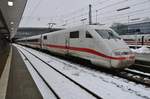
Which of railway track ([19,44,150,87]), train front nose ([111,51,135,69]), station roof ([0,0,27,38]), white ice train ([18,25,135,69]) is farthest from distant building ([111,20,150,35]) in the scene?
train front nose ([111,51,135,69])

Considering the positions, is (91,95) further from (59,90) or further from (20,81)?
(20,81)

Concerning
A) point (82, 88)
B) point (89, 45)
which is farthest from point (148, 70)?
point (82, 88)

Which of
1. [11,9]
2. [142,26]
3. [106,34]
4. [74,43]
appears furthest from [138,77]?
[142,26]

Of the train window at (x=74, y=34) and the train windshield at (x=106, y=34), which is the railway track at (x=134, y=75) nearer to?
the train windshield at (x=106, y=34)

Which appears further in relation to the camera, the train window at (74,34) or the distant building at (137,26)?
the distant building at (137,26)

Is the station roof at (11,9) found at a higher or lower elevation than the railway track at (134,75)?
higher

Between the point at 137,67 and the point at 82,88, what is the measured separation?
17.7 ft

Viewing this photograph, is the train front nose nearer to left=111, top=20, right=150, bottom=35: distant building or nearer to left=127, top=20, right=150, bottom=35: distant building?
left=111, top=20, right=150, bottom=35: distant building

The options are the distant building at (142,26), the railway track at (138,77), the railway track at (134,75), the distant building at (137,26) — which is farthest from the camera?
the distant building at (142,26)

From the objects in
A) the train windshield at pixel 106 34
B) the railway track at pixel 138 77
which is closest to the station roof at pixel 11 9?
the train windshield at pixel 106 34


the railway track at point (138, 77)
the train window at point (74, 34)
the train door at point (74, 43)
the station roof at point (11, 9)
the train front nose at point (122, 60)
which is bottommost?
the railway track at point (138, 77)

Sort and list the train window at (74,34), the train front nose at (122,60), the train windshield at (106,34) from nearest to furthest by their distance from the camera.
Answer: the train front nose at (122,60)
the train windshield at (106,34)
the train window at (74,34)

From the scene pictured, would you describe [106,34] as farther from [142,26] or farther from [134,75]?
[142,26]

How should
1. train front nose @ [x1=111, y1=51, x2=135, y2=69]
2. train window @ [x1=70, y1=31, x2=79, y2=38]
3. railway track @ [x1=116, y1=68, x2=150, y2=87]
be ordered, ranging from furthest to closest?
train window @ [x1=70, y1=31, x2=79, y2=38] < train front nose @ [x1=111, y1=51, x2=135, y2=69] < railway track @ [x1=116, y1=68, x2=150, y2=87]
